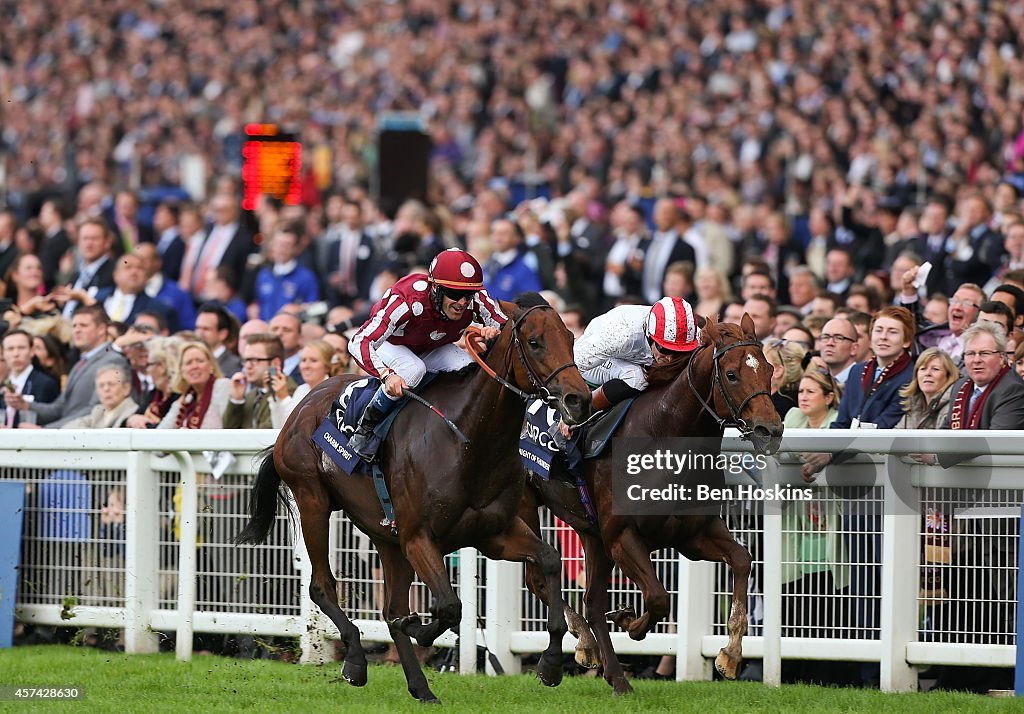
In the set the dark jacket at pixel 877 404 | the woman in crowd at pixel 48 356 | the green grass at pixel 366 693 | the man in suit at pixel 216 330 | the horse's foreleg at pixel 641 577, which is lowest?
the green grass at pixel 366 693

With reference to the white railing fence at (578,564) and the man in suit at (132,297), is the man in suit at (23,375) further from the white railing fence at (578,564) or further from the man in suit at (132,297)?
the man in suit at (132,297)

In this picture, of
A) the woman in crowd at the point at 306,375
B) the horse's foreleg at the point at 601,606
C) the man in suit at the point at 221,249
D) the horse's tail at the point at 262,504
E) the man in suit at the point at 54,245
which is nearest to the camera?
the horse's foreleg at the point at 601,606

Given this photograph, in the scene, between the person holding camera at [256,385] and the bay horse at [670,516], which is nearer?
the bay horse at [670,516]

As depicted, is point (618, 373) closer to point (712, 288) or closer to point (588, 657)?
point (588, 657)

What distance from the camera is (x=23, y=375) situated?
11047 mm

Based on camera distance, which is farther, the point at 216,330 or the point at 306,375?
the point at 216,330

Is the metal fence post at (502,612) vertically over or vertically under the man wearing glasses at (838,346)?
under

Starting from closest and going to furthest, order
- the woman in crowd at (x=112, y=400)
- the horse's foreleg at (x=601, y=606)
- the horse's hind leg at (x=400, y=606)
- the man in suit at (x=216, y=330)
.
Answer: the horse's hind leg at (x=400, y=606) < the horse's foreleg at (x=601, y=606) < the woman in crowd at (x=112, y=400) < the man in suit at (x=216, y=330)

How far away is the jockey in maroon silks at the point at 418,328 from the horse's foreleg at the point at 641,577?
3.42 ft

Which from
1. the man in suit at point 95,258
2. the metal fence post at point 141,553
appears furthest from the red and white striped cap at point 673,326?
the man in suit at point 95,258

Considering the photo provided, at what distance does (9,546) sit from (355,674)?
103 inches

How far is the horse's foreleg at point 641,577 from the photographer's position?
292 inches

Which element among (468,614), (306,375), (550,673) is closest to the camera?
(550,673)

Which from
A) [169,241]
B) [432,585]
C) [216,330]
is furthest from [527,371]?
[169,241]
